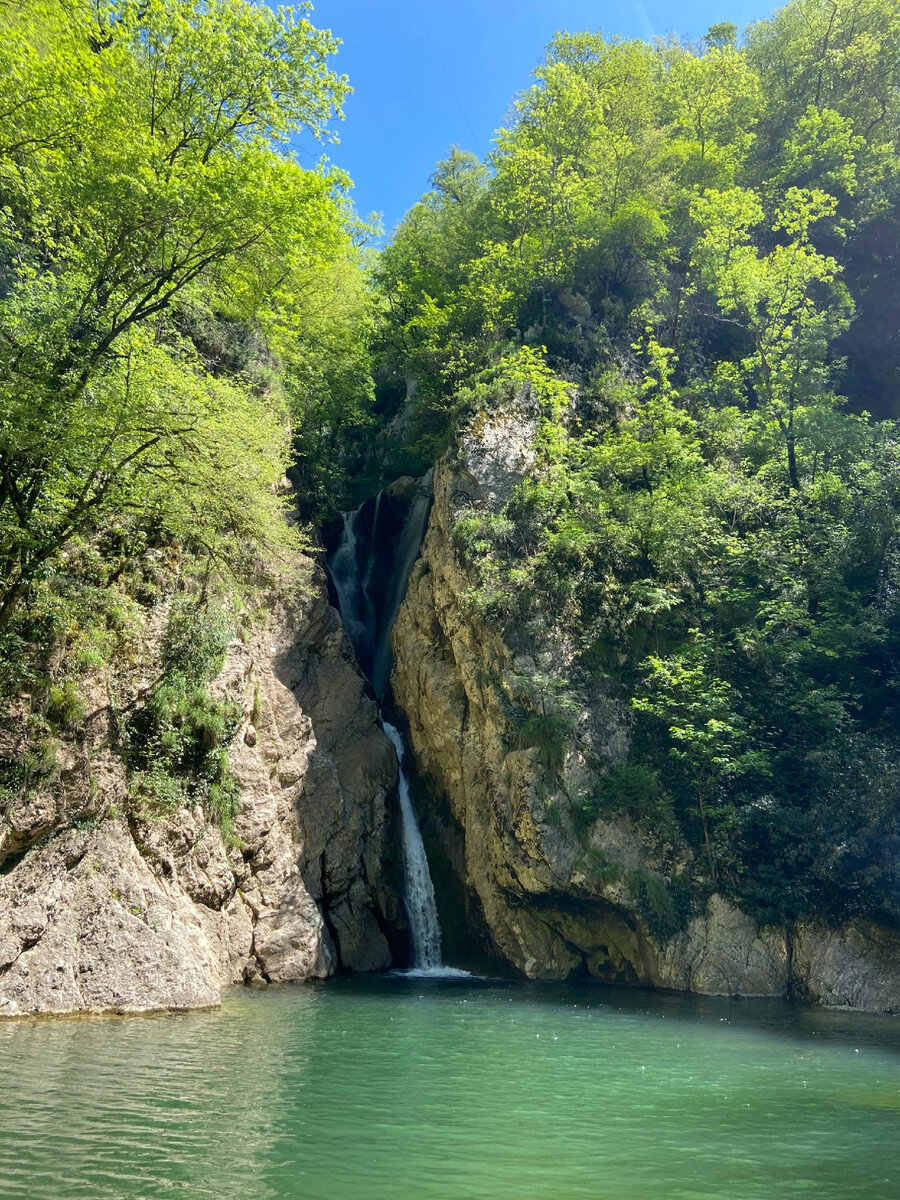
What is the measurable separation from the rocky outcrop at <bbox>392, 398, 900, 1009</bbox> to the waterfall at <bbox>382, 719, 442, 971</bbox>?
1.73ft

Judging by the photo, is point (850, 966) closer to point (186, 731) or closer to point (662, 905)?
point (662, 905)

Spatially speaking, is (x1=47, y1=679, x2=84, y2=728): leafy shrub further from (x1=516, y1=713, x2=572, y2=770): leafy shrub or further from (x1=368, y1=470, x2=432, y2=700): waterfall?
(x1=368, y1=470, x2=432, y2=700): waterfall

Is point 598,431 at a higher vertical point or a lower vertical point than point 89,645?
higher

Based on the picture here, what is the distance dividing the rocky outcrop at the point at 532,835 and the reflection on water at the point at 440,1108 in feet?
12.0

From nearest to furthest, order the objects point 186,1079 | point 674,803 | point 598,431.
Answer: point 186,1079 < point 674,803 < point 598,431

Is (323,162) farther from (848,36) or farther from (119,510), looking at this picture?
(848,36)

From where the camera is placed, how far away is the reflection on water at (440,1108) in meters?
6.15

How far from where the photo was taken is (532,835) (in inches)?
773

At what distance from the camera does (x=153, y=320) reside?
20578 mm

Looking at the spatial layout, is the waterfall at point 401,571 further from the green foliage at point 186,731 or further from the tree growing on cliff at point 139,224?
the tree growing on cliff at point 139,224

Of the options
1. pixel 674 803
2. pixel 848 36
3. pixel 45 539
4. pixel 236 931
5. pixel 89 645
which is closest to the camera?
pixel 45 539

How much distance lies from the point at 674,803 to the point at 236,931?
32.6 ft

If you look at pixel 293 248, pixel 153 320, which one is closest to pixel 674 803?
pixel 293 248

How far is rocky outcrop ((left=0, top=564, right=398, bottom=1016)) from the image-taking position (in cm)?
1305
